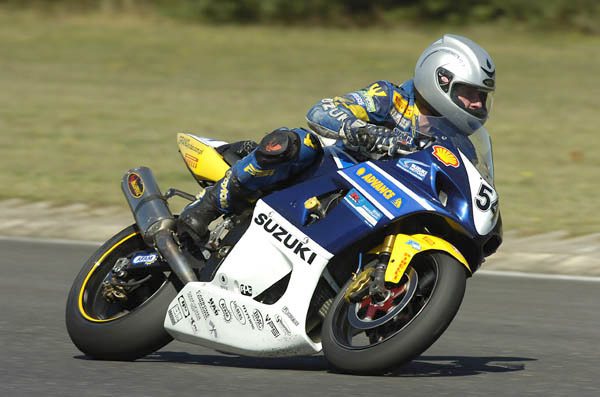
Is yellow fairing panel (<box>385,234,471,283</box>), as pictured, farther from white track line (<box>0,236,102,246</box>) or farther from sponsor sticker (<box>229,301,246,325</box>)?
white track line (<box>0,236,102,246</box>)

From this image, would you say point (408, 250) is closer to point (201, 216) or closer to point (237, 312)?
point (237, 312)

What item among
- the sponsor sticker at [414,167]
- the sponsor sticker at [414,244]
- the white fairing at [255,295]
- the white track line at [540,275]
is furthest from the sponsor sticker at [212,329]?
the white track line at [540,275]

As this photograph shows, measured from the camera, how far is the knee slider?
18.6ft

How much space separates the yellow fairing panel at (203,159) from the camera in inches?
246

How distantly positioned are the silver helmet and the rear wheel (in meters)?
1.49

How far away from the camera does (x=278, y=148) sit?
5672mm

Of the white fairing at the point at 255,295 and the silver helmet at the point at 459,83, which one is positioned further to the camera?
the silver helmet at the point at 459,83

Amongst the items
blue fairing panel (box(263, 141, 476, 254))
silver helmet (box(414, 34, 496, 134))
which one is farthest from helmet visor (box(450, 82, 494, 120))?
blue fairing panel (box(263, 141, 476, 254))

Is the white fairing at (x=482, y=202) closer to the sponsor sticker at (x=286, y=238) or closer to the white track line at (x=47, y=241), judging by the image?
the sponsor sticker at (x=286, y=238)

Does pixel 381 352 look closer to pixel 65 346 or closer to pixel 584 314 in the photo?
pixel 65 346

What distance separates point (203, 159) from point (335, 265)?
1.08 meters

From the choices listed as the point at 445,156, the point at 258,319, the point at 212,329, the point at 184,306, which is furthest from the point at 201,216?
the point at 445,156

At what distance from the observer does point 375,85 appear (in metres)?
5.85

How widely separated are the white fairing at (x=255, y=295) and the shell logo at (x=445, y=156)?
635 mm
